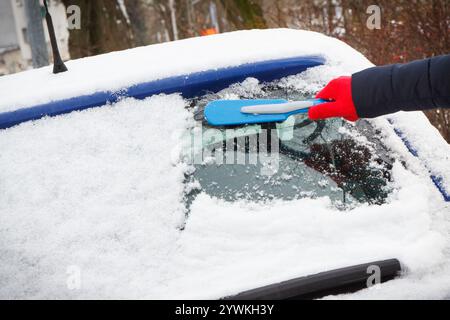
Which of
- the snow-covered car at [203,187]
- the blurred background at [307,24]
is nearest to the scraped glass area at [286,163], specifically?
the snow-covered car at [203,187]

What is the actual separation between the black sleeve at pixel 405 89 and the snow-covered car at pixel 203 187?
94mm

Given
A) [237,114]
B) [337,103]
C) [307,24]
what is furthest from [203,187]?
[307,24]

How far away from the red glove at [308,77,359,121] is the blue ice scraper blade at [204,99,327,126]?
4 cm

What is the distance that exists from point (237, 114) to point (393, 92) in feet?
1.58

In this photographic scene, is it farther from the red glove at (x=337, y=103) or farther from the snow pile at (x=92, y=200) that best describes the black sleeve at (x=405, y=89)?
the snow pile at (x=92, y=200)

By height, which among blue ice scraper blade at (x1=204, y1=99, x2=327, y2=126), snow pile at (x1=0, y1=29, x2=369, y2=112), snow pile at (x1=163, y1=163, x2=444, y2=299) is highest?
snow pile at (x1=0, y1=29, x2=369, y2=112)

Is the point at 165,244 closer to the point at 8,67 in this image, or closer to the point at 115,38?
the point at 115,38

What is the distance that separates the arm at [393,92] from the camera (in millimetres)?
1389

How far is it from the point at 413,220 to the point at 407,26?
381cm

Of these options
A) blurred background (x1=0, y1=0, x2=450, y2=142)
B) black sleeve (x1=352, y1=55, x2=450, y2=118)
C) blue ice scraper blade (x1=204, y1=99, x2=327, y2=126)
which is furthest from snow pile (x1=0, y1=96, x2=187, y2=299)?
blurred background (x1=0, y1=0, x2=450, y2=142)

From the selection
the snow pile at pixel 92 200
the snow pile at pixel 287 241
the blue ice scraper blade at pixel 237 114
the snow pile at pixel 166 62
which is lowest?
the snow pile at pixel 287 241

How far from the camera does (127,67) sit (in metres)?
1.56

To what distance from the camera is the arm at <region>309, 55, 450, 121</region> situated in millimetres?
1389

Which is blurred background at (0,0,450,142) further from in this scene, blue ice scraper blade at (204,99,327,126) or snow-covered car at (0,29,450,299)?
blue ice scraper blade at (204,99,327,126)
